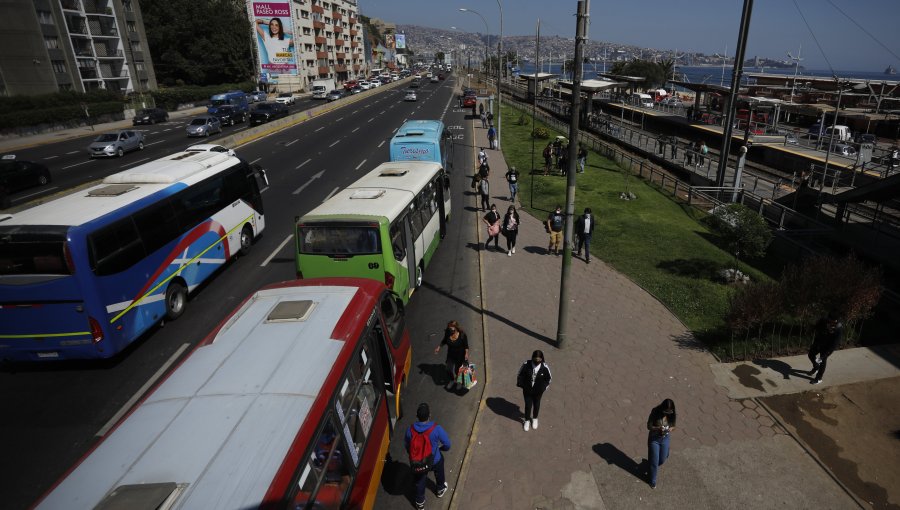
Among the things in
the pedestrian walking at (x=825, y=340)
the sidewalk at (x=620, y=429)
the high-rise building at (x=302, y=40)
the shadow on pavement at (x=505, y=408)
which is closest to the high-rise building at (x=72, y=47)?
the high-rise building at (x=302, y=40)

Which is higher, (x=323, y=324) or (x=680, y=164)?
(x=323, y=324)

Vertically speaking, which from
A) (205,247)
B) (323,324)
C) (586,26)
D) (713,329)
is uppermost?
(586,26)

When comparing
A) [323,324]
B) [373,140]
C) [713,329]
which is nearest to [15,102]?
[373,140]

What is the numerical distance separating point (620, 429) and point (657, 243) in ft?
33.6

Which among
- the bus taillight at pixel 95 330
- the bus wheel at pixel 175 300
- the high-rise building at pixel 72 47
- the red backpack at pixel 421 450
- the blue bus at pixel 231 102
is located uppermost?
the high-rise building at pixel 72 47

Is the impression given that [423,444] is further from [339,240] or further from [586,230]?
[586,230]

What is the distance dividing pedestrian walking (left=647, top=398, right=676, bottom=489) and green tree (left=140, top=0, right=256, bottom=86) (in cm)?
8946

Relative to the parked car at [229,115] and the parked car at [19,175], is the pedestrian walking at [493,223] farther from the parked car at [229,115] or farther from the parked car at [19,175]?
the parked car at [229,115]

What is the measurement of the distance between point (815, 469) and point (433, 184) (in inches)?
451

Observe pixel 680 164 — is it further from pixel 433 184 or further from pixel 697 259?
pixel 433 184

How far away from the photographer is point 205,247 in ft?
42.2

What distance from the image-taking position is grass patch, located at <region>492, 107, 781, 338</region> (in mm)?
12320

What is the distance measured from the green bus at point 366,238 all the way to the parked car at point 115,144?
28.8 m

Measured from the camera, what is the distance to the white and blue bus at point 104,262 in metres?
8.60
